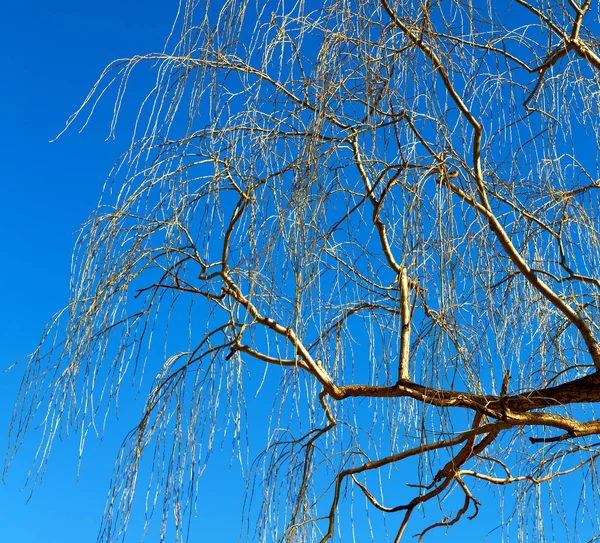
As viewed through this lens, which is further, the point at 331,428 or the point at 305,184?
the point at 331,428

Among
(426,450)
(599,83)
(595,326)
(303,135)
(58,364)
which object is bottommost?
(426,450)

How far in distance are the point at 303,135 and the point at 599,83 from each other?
75 cm

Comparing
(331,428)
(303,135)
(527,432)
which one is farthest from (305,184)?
(527,432)

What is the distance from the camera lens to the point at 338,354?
6.70ft

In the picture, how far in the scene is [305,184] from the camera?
59.0 inches

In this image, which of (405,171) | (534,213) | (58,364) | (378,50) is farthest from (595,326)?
(58,364)

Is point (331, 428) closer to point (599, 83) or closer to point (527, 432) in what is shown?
point (527, 432)

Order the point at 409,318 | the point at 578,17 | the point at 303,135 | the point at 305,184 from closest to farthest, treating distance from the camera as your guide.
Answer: the point at 305,184 < the point at 303,135 < the point at 578,17 < the point at 409,318

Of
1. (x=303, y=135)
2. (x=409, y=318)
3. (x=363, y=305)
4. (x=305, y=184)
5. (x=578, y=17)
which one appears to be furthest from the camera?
(x=363, y=305)

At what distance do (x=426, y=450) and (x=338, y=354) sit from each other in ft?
1.44

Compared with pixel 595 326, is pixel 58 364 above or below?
below

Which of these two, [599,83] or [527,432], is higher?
[599,83]

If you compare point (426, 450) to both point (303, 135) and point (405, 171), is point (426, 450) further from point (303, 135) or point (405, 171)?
point (303, 135)

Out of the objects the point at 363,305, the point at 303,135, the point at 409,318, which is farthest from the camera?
the point at 363,305
